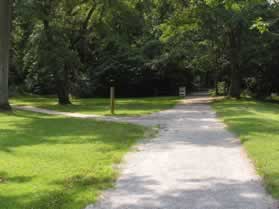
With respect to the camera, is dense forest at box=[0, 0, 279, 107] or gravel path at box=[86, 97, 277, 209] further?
dense forest at box=[0, 0, 279, 107]

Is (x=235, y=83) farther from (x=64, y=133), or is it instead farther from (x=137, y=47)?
(x=64, y=133)

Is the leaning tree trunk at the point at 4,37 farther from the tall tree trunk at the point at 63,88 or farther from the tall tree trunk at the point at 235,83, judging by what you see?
the tall tree trunk at the point at 235,83

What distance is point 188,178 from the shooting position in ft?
26.6

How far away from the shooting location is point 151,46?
4422 cm

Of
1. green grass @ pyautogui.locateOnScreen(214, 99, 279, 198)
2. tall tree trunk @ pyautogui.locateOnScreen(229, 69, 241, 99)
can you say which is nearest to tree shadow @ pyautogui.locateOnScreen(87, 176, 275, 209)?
green grass @ pyautogui.locateOnScreen(214, 99, 279, 198)

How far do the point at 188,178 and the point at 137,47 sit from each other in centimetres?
3793

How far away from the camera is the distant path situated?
21.7ft

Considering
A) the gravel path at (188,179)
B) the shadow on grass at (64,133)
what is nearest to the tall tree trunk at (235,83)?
the shadow on grass at (64,133)

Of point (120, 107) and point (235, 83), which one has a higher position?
point (235, 83)

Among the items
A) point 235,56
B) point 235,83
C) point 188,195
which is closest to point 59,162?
point 188,195

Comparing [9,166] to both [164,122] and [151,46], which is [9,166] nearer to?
[164,122]

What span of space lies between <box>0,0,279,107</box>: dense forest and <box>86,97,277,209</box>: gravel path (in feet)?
28.7

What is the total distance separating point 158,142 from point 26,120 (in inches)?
358

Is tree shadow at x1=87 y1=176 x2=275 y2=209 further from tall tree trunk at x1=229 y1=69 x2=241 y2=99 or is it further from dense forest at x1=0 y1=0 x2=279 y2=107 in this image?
Answer: tall tree trunk at x1=229 y1=69 x2=241 y2=99
